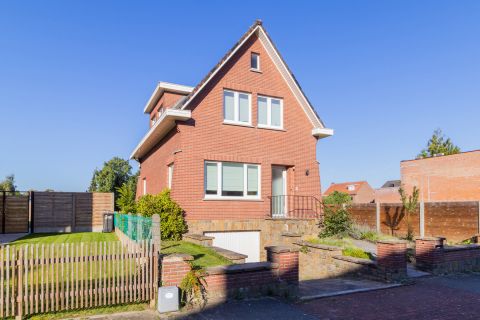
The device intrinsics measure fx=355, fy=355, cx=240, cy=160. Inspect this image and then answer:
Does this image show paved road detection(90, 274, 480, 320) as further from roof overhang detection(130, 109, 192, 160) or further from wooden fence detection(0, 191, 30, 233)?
wooden fence detection(0, 191, 30, 233)

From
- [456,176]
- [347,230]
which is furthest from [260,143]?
[456,176]

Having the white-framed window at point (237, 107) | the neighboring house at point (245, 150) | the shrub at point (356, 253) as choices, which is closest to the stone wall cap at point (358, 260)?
the shrub at point (356, 253)

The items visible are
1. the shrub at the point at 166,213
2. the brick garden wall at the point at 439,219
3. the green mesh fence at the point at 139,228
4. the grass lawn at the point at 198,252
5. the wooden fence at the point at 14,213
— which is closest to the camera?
the grass lawn at the point at 198,252

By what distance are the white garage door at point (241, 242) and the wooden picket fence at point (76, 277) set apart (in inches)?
300

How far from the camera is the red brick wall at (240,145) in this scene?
14.6 m

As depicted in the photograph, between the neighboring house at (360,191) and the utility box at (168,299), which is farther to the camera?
the neighboring house at (360,191)

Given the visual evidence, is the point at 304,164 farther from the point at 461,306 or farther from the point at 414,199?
the point at 461,306

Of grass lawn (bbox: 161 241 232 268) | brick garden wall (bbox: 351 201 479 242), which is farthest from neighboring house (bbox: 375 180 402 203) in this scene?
grass lawn (bbox: 161 241 232 268)

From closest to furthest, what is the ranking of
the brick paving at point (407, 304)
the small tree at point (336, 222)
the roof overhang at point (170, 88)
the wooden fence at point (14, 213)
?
the brick paving at point (407, 304) → the small tree at point (336, 222) → the roof overhang at point (170, 88) → the wooden fence at point (14, 213)

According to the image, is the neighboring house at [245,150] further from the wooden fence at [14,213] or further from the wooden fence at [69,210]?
the wooden fence at [14,213]

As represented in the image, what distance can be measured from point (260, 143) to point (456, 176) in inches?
1052

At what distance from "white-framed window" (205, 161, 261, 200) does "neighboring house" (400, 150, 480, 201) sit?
67.2 ft

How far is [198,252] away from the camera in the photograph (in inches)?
422

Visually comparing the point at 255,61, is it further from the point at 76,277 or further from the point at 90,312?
the point at 90,312
